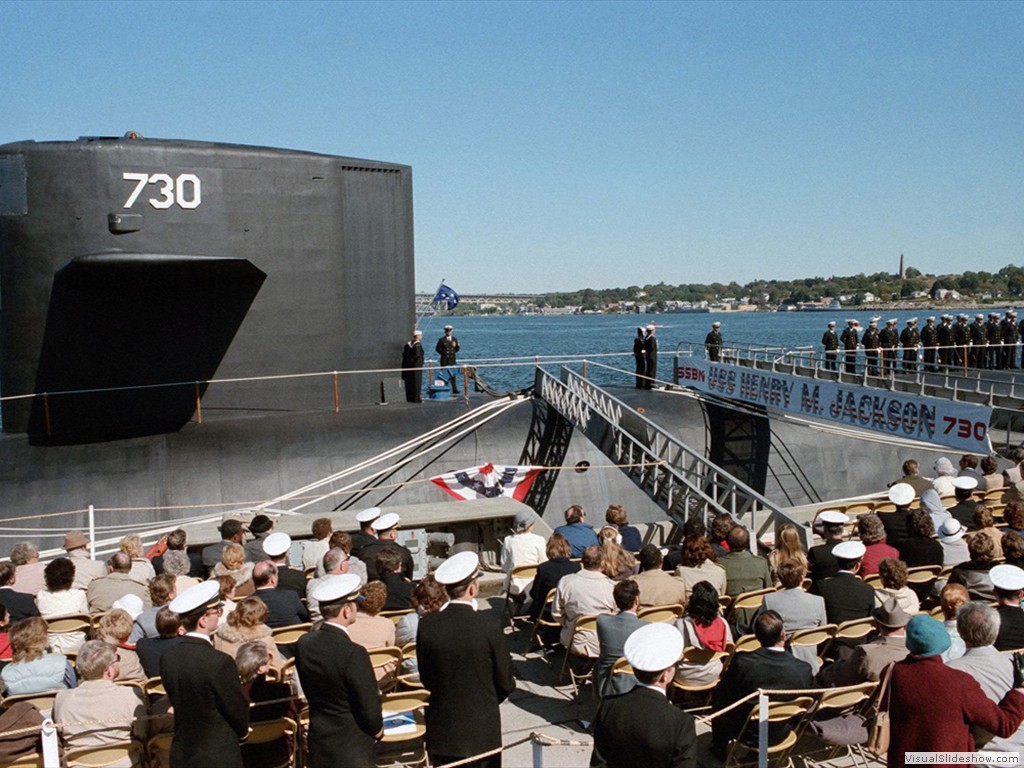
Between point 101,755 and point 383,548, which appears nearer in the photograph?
point 101,755

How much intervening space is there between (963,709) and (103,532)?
36.5ft

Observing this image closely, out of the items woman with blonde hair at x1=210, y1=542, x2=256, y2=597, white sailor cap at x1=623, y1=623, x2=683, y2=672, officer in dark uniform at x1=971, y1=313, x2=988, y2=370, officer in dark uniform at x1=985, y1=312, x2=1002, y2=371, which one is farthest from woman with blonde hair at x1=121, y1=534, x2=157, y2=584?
officer in dark uniform at x1=985, y1=312, x2=1002, y2=371

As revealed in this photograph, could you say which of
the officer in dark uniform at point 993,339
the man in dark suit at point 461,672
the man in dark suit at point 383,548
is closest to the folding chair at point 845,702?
the man in dark suit at point 461,672

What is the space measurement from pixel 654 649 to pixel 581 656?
291cm

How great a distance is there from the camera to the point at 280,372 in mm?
14648

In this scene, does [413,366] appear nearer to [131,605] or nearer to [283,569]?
[283,569]

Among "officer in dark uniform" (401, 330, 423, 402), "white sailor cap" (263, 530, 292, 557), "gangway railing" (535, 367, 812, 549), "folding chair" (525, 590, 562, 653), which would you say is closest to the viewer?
"folding chair" (525, 590, 562, 653)

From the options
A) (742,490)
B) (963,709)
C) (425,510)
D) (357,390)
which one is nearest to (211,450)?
(357,390)

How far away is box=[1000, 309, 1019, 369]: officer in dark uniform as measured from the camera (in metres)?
25.2

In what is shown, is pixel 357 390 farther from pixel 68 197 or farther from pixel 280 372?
pixel 68 197

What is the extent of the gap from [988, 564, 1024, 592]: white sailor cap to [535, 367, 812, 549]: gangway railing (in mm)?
3931

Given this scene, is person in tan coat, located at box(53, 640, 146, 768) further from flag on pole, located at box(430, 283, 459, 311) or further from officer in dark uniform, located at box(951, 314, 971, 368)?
officer in dark uniform, located at box(951, 314, 971, 368)

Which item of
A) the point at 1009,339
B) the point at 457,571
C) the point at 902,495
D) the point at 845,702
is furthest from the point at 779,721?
the point at 1009,339

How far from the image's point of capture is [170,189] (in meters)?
13.3
